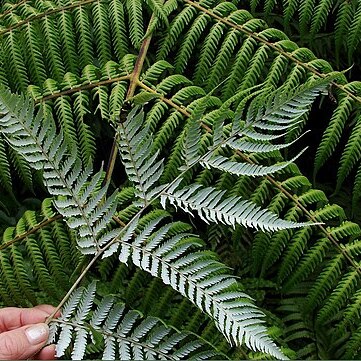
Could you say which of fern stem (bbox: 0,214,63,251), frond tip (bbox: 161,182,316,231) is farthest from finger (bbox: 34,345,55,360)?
frond tip (bbox: 161,182,316,231)

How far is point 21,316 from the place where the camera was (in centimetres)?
173

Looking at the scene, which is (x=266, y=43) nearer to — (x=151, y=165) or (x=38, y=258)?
(x=151, y=165)

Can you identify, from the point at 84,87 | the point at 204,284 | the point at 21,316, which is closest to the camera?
the point at 204,284

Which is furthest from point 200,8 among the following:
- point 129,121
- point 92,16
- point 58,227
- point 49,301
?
point 49,301

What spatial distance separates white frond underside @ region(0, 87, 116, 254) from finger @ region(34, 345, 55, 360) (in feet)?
0.83

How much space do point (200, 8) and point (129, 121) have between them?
2.04 ft

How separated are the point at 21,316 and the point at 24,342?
26 centimetres

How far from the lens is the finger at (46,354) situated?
1536mm

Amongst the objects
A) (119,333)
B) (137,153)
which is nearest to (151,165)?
(137,153)

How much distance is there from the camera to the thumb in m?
1.49

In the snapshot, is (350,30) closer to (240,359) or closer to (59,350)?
(240,359)

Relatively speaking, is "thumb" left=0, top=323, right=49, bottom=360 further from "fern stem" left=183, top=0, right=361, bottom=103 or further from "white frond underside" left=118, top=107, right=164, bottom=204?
"fern stem" left=183, top=0, right=361, bottom=103

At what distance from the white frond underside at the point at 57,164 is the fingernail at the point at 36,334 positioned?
202 mm

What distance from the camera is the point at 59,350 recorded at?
1.42 meters
